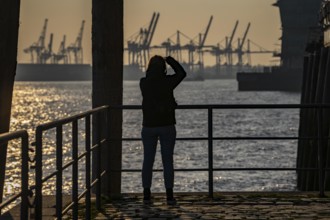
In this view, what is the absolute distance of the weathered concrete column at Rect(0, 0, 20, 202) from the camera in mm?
8633

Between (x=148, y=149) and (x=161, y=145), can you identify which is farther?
(x=148, y=149)

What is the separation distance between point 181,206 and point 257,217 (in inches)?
43.7

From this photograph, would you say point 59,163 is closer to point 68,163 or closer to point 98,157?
point 68,163

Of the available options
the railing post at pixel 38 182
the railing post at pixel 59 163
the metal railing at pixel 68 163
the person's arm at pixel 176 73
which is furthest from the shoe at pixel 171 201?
the railing post at pixel 38 182

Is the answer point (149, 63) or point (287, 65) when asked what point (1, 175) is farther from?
point (287, 65)

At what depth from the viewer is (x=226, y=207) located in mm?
9930

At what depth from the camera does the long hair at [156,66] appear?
31.7 ft

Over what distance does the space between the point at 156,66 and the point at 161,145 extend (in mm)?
909

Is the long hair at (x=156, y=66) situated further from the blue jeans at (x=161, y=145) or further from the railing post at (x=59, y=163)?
the railing post at (x=59, y=163)

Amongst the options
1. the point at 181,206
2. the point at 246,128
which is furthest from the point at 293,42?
the point at 181,206

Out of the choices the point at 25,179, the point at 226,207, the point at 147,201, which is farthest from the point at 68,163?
the point at 147,201

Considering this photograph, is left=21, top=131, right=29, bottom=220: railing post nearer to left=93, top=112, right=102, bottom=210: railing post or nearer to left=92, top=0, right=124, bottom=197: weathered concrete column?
left=93, top=112, right=102, bottom=210: railing post

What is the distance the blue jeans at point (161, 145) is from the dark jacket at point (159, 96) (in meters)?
0.08

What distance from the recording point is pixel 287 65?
571ft
